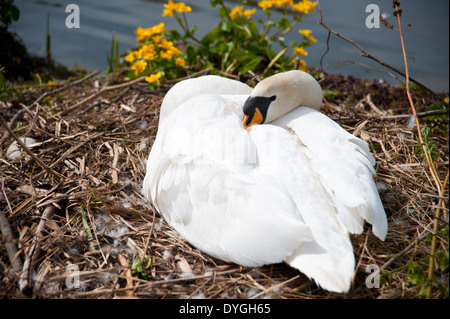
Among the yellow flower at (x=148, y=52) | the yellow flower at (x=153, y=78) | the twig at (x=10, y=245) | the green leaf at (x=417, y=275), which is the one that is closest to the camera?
the green leaf at (x=417, y=275)

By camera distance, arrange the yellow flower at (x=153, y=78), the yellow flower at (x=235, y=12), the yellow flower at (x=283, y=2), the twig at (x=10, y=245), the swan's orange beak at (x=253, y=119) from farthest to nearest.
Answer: the yellow flower at (x=235, y=12) → the yellow flower at (x=283, y=2) → the yellow flower at (x=153, y=78) → the swan's orange beak at (x=253, y=119) → the twig at (x=10, y=245)

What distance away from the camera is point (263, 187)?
2277 millimetres

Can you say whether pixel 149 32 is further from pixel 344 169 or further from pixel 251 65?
pixel 344 169

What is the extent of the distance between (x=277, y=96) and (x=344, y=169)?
89 cm

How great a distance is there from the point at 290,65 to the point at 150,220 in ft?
9.76

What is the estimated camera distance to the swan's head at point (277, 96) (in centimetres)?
295

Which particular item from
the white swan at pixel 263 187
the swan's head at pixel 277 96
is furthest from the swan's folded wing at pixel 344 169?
the swan's head at pixel 277 96

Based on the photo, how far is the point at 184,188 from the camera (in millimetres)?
2529

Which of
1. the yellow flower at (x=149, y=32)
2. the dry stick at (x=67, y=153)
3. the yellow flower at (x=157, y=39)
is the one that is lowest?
the dry stick at (x=67, y=153)

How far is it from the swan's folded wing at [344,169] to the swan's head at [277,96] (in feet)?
0.56

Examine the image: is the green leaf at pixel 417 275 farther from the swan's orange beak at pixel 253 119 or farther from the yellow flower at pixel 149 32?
the yellow flower at pixel 149 32
